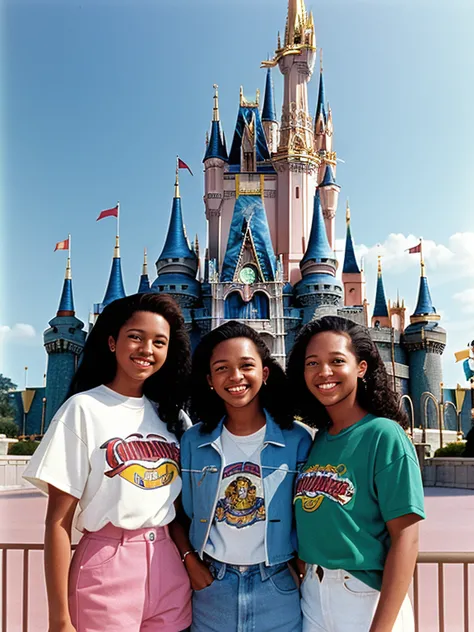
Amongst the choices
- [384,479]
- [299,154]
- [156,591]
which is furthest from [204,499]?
[299,154]

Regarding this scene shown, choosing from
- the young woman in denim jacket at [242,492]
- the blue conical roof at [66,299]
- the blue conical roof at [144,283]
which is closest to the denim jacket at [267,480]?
the young woman in denim jacket at [242,492]

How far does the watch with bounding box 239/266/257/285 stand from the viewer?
30359 mm

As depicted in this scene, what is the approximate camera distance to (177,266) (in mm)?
31000

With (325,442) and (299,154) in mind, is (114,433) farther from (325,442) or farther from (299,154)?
(299,154)

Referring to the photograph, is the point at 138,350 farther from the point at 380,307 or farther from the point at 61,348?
the point at 380,307

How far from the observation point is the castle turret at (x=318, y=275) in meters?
29.9

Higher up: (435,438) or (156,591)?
(156,591)

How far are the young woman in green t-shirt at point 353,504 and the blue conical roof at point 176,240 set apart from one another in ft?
96.4

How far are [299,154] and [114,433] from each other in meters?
31.7

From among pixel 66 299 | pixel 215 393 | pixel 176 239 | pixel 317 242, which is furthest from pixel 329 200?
pixel 215 393

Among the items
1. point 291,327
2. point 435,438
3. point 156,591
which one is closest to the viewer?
point 156,591

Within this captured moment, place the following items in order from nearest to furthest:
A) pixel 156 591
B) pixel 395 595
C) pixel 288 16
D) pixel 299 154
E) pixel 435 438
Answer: pixel 395 595, pixel 156 591, pixel 435 438, pixel 299 154, pixel 288 16

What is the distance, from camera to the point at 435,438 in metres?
28.0

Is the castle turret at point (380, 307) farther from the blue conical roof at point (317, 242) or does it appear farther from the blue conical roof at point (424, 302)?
the blue conical roof at point (317, 242)
